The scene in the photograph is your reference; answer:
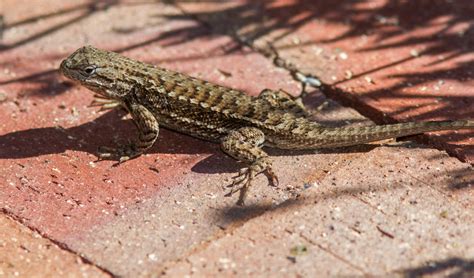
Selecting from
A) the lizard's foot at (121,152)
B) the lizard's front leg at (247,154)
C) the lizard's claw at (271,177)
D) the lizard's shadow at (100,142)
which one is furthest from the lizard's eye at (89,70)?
the lizard's claw at (271,177)

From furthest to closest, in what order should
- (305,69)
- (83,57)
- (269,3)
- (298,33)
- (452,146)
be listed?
(269,3) < (298,33) < (305,69) < (83,57) < (452,146)

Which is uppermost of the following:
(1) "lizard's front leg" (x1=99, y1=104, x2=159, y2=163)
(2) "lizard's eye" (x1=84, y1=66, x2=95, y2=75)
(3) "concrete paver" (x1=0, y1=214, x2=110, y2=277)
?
(2) "lizard's eye" (x1=84, y1=66, x2=95, y2=75)

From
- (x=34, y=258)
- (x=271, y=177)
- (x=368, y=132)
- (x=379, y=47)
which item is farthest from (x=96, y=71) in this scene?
(x=379, y=47)

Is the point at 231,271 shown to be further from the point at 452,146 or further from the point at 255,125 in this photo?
the point at 452,146

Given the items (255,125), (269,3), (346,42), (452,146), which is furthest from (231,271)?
(269,3)

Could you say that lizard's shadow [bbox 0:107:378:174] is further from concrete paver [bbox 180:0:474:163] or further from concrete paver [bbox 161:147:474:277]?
concrete paver [bbox 180:0:474:163]

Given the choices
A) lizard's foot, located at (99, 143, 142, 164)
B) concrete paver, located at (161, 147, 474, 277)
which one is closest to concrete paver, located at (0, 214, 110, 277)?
concrete paver, located at (161, 147, 474, 277)

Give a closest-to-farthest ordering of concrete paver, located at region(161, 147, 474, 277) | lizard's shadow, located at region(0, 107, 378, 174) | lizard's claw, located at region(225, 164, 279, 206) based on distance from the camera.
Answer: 1. concrete paver, located at region(161, 147, 474, 277)
2. lizard's claw, located at region(225, 164, 279, 206)
3. lizard's shadow, located at region(0, 107, 378, 174)
